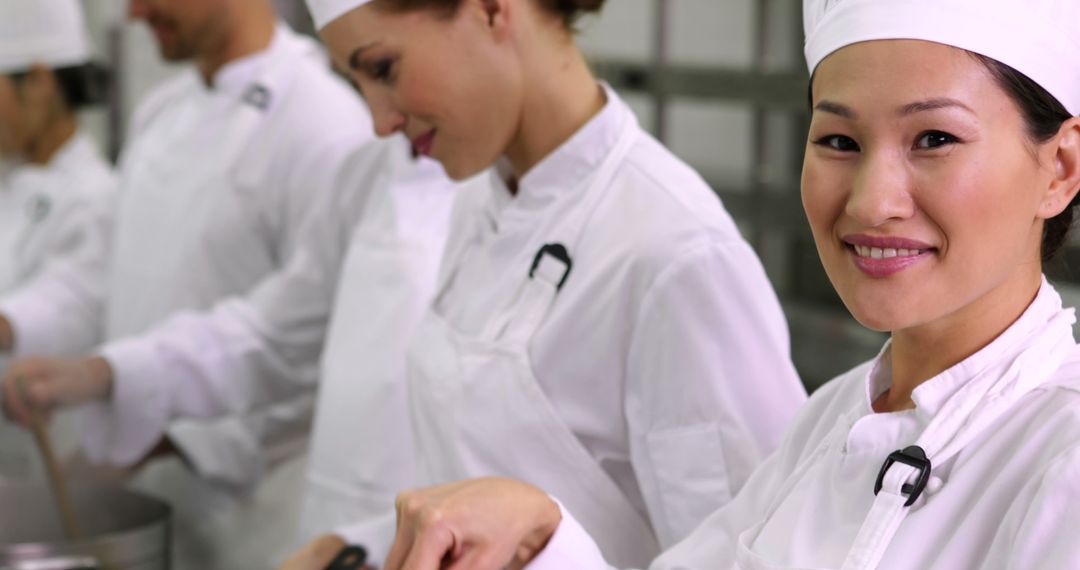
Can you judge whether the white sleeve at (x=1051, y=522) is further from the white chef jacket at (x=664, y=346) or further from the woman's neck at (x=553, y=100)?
the woman's neck at (x=553, y=100)

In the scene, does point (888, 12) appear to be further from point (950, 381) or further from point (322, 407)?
point (322, 407)

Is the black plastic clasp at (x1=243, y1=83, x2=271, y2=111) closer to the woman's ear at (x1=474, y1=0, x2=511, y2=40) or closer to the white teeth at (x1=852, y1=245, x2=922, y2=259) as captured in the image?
the woman's ear at (x1=474, y1=0, x2=511, y2=40)

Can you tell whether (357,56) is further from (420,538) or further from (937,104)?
(937,104)

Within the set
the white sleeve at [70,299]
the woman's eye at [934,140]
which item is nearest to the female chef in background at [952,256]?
the woman's eye at [934,140]

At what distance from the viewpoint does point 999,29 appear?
711 mm

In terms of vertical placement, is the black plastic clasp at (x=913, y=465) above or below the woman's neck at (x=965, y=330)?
below

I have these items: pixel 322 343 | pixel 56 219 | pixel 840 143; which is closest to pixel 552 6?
pixel 840 143

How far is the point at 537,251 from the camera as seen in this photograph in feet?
3.74

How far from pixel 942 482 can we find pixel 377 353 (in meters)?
0.90

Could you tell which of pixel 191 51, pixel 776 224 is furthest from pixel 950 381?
pixel 191 51

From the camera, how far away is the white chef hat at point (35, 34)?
249 centimetres

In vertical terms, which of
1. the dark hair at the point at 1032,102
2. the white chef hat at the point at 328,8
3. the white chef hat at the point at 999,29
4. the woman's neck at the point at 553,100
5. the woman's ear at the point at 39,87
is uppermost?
the white chef hat at the point at 999,29

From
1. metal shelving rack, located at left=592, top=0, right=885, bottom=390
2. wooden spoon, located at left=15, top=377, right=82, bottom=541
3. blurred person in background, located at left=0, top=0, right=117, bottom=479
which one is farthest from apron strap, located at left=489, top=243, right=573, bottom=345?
blurred person in background, located at left=0, top=0, right=117, bottom=479

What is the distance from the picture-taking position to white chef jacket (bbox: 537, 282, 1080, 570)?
0.65 m
